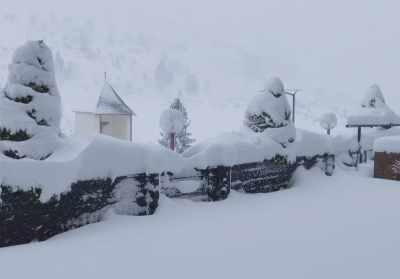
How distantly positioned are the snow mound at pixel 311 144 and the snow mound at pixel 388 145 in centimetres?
197

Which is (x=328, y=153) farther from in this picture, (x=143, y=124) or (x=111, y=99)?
(x=143, y=124)

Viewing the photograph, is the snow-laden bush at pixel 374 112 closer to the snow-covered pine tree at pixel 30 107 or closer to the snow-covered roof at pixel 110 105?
the snow-covered roof at pixel 110 105

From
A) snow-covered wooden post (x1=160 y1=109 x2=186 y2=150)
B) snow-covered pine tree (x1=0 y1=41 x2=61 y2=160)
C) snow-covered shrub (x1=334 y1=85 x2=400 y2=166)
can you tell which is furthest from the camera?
snow-covered shrub (x1=334 y1=85 x2=400 y2=166)

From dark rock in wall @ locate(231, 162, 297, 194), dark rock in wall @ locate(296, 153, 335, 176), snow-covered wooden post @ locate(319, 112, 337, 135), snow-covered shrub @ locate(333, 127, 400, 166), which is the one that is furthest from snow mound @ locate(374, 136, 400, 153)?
snow-covered wooden post @ locate(319, 112, 337, 135)

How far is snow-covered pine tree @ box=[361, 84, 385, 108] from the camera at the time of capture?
17969mm

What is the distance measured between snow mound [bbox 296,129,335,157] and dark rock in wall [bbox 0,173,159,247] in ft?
20.8

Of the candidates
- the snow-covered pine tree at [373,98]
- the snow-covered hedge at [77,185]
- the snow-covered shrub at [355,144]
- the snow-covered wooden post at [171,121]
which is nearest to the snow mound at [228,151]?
the snow-covered hedge at [77,185]

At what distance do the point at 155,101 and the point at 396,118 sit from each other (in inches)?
1948

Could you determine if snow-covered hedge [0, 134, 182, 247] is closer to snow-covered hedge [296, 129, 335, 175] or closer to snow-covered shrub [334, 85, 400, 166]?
snow-covered hedge [296, 129, 335, 175]

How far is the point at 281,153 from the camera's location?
34.1 ft

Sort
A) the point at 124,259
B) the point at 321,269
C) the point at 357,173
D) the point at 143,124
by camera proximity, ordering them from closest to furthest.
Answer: the point at 321,269 < the point at 124,259 < the point at 357,173 < the point at 143,124

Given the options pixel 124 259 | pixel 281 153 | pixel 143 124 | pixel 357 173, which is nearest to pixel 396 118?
pixel 357 173

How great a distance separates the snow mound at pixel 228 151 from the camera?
8516mm

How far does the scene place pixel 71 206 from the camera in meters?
6.02
